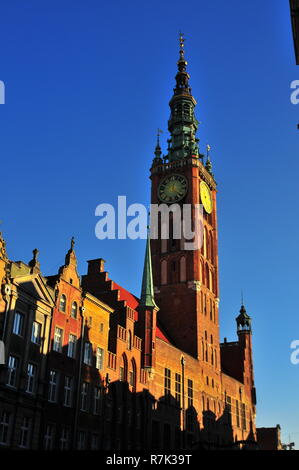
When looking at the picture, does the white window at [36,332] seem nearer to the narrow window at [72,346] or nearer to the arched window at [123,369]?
the narrow window at [72,346]

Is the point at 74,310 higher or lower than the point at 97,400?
higher

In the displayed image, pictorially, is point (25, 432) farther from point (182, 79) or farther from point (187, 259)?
point (182, 79)

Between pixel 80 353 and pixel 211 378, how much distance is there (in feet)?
102

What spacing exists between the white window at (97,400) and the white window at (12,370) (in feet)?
31.7

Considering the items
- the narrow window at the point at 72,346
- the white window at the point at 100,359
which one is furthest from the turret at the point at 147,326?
the narrow window at the point at 72,346

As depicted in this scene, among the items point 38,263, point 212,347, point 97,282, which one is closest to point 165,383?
point 97,282

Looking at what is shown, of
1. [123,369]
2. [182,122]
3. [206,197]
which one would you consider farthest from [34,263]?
[182,122]

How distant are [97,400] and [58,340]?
6.56 meters

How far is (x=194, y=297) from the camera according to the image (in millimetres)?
70812

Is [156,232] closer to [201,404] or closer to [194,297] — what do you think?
[194,297]

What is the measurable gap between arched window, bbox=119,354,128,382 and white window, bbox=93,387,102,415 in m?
4.57

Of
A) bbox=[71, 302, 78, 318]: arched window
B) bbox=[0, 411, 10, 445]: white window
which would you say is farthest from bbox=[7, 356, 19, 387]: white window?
bbox=[71, 302, 78, 318]: arched window

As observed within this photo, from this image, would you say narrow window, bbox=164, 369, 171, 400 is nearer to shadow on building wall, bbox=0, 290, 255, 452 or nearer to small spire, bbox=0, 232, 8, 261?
shadow on building wall, bbox=0, 290, 255, 452

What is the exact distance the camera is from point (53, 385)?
39375 mm
